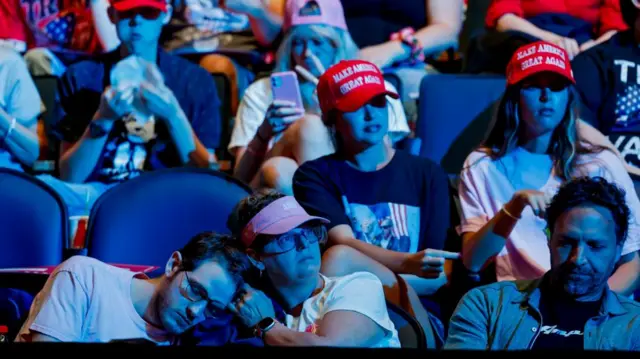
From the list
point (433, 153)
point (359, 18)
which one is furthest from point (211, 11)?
point (433, 153)

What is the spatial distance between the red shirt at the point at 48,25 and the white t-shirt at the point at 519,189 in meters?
1.61

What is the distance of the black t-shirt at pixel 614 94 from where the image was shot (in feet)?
10.4

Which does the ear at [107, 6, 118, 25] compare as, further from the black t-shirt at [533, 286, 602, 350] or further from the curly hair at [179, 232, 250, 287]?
the black t-shirt at [533, 286, 602, 350]

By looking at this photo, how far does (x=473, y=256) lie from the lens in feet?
8.44

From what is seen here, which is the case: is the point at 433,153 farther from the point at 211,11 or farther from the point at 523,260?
the point at 211,11

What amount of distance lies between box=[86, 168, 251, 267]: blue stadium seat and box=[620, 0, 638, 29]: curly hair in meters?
1.43

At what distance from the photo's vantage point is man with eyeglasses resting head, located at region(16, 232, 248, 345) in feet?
7.02

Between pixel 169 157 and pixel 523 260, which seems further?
pixel 169 157

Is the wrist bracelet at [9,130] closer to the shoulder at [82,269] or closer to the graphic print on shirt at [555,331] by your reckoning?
the shoulder at [82,269]

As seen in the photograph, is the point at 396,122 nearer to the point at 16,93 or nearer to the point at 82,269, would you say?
the point at 16,93

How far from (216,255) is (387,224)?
61 centimetres

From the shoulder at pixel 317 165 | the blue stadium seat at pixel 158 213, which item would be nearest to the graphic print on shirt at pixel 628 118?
the shoulder at pixel 317 165

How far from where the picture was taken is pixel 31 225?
272cm

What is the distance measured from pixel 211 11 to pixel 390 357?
252 cm
